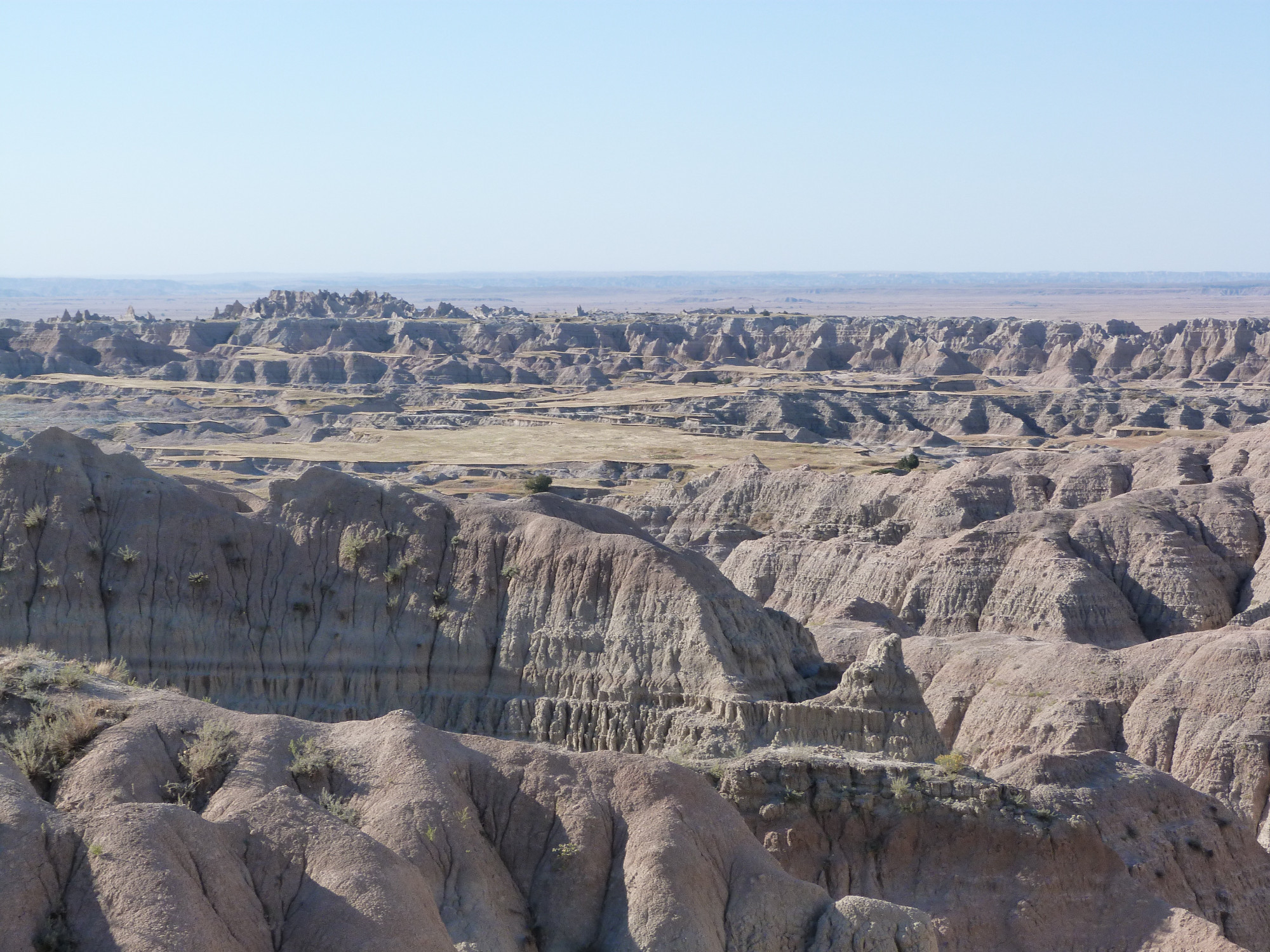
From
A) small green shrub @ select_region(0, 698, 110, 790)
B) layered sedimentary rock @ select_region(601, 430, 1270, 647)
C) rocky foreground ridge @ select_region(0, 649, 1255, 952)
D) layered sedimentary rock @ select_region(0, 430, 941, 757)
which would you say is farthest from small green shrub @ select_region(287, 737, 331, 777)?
layered sedimentary rock @ select_region(601, 430, 1270, 647)

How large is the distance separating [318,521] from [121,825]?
82.1 feet

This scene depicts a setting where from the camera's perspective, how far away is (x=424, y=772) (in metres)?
26.0

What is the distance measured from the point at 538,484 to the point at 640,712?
70.0 meters

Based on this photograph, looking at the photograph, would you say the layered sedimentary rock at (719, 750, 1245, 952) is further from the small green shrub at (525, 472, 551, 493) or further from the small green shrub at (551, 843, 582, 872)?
the small green shrub at (525, 472, 551, 493)

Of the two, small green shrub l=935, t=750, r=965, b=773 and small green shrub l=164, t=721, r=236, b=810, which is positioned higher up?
small green shrub l=164, t=721, r=236, b=810

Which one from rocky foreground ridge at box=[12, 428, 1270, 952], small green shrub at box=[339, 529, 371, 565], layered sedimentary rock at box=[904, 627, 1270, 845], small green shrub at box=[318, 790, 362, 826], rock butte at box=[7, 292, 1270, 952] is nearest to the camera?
rocky foreground ridge at box=[12, 428, 1270, 952]

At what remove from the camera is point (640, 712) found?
130 ft

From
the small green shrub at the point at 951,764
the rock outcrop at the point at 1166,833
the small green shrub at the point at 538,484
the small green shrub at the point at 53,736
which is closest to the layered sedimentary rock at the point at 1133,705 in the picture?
the rock outcrop at the point at 1166,833

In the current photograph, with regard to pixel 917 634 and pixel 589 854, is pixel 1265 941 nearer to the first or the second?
pixel 589 854

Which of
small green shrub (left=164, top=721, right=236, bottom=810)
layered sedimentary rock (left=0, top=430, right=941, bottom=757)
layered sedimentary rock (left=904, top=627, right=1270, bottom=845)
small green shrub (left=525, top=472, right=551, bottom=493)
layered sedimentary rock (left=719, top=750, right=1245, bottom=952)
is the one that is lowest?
small green shrub (left=525, top=472, right=551, bottom=493)

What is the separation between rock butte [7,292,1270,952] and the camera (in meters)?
23.4

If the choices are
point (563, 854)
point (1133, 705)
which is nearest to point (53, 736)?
point (563, 854)

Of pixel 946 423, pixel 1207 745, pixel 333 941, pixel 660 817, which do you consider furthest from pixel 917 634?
pixel 946 423

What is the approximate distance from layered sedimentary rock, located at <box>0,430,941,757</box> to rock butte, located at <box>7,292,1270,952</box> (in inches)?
3.9
